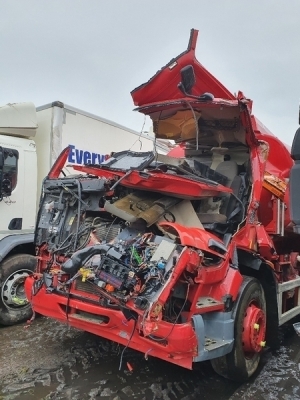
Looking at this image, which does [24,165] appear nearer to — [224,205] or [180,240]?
[224,205]

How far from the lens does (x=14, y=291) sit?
207 inches

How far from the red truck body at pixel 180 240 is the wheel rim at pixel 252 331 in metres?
0.01

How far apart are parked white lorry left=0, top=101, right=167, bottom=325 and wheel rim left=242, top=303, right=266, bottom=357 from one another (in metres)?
2.79

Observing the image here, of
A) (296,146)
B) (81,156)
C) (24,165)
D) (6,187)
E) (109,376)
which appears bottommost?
(109,376)

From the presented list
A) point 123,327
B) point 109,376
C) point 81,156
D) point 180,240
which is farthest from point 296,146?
point 81,156

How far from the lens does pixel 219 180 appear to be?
447 cm

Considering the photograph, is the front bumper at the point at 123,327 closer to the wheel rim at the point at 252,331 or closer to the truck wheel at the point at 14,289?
the wheel rim at the point at 252,331

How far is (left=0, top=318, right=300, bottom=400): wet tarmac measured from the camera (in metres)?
3.41

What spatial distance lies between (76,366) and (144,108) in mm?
2919

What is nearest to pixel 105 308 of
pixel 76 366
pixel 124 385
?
pixel 124 385

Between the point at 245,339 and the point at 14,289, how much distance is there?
3.22m

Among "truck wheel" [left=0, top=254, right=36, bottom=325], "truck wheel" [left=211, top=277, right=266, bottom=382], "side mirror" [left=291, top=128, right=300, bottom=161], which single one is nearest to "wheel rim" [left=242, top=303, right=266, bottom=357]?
"truck wheel" [left=211, top=277, right=266, bottom=382]

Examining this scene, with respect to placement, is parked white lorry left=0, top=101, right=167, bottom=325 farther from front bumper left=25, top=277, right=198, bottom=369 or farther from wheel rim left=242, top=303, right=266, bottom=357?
wheel rim left=242, top=303, right=266, bottom=357

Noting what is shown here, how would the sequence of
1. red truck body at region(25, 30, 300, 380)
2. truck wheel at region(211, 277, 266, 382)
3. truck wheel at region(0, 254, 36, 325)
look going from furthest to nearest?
truck wheel at region(0, 254, 36, 325) < truck wheel at region(211, 277, 266, 382) < red truck body at region(25, 30, 300, 380)
